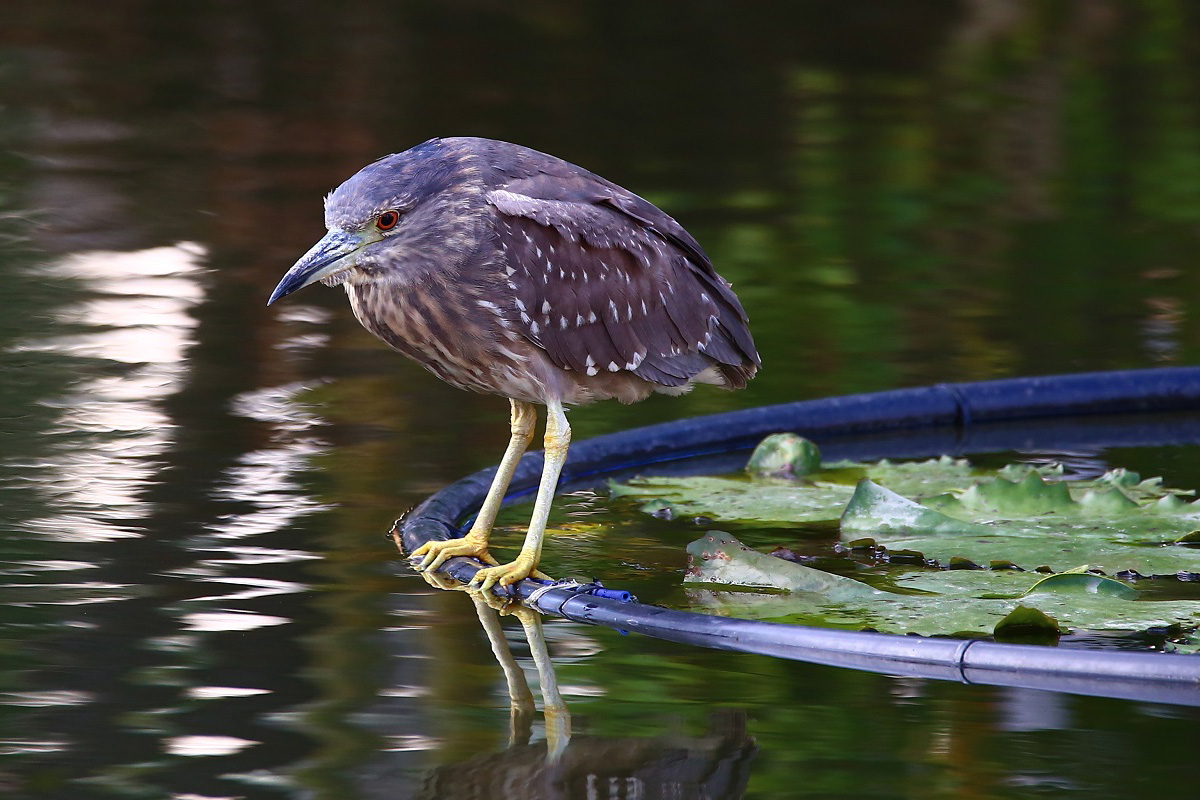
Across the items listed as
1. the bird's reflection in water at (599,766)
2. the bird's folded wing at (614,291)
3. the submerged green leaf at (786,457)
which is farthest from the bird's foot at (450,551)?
the submerged green leaf at (786,457)

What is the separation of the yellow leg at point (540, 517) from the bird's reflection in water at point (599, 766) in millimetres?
843

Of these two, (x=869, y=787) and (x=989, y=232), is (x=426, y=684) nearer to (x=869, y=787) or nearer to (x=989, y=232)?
(x=869, y=787)

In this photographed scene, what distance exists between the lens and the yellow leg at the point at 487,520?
5.85 meters

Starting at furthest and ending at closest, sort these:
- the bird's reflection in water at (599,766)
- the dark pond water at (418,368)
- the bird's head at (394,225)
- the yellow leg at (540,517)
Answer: the yellow leg at (540,517)
the bird's head at (394,225)
the dark pond water at (418,368)
the bird's reflection in water at (599,766)

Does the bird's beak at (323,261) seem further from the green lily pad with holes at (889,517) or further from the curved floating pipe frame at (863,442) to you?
the green lily pad with holes at (889,517)

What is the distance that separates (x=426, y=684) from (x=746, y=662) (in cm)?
88

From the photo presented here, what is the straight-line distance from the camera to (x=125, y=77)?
649 inches

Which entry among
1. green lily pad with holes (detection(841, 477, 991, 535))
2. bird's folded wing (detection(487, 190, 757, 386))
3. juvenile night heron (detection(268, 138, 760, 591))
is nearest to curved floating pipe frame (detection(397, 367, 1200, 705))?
juvenile night heron (detection(268, 138, 760, 591))

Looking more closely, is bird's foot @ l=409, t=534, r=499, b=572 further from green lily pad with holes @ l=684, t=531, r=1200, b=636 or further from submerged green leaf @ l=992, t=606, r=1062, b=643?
submerged green leaf @ l=992, t=606, r=1062, b=643

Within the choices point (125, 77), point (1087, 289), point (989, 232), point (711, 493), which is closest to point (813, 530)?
point (711, 493)

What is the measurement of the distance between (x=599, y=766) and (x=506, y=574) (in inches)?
51.4

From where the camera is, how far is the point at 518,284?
18.0ft

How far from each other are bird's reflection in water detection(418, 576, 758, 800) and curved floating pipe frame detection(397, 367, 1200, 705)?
17.9 inches

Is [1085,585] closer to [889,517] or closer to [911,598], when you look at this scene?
[911,598]
